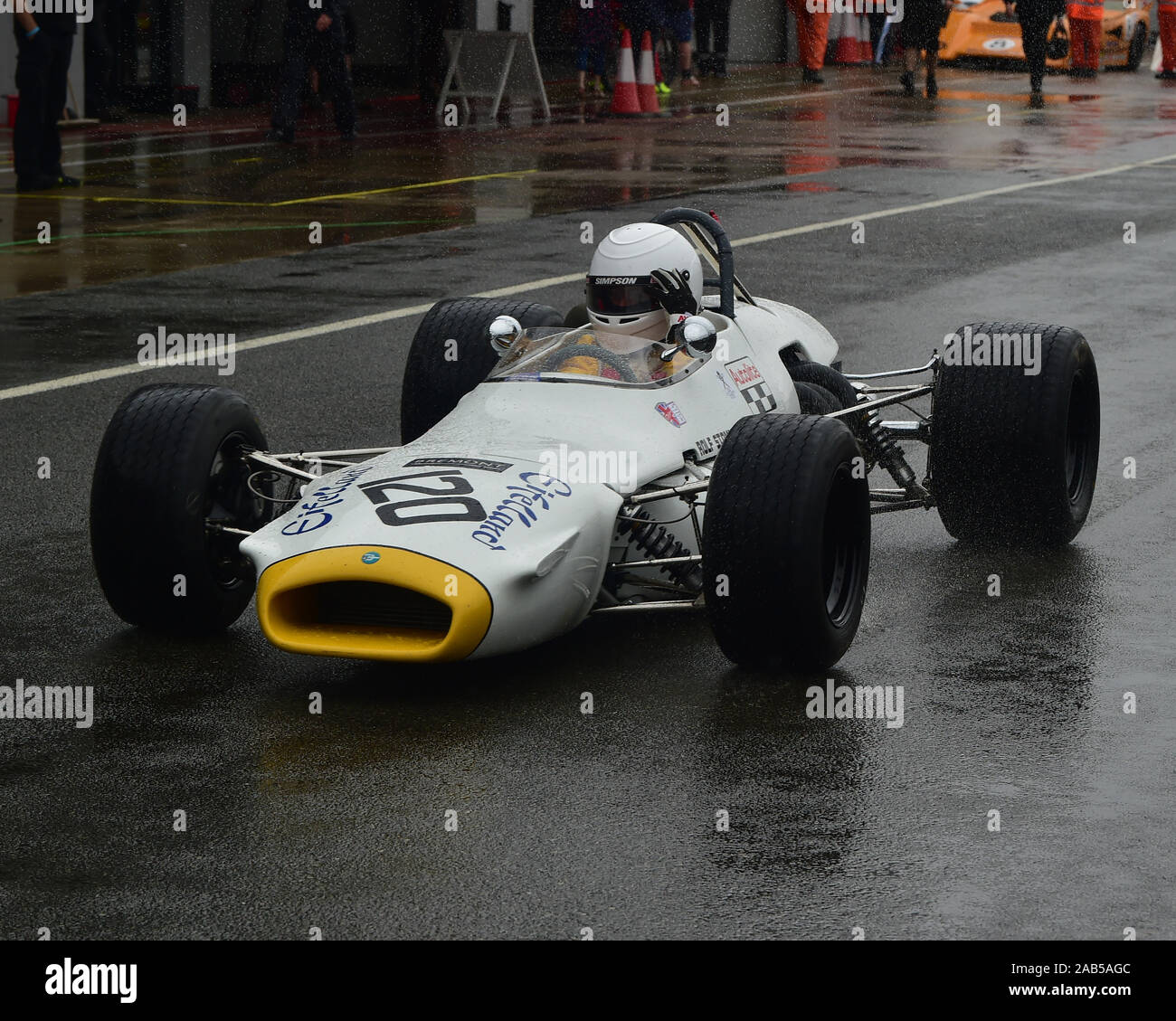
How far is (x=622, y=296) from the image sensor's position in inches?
279

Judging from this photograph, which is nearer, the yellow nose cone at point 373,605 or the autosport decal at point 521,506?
the yellow nose cone at point 373,605

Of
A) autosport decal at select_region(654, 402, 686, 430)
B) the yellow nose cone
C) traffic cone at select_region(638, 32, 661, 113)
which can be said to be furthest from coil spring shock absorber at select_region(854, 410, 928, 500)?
traffic cone at select_region(638, 32, 661, 113)

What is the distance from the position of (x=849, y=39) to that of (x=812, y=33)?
4579 millimetres

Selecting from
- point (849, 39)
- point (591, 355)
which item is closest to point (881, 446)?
point (591, 355)

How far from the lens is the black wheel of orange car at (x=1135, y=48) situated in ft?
122

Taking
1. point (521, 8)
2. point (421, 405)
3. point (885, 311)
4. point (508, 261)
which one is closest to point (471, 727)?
point (421, 405)

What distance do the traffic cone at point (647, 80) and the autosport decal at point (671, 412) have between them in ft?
68.2

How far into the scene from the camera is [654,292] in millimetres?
7055

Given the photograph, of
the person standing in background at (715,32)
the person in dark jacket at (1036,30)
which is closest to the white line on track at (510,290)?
the person in dark jacket at (1036,30)

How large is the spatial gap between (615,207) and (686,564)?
458 inches

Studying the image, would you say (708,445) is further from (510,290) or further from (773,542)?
(510,290)

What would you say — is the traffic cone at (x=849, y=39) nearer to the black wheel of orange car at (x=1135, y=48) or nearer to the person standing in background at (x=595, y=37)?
the black wheel of orange car at (x=1135, y=48)

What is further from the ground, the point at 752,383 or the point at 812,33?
the point at 812,33

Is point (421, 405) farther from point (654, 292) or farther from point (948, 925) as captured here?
point (948, 925)
